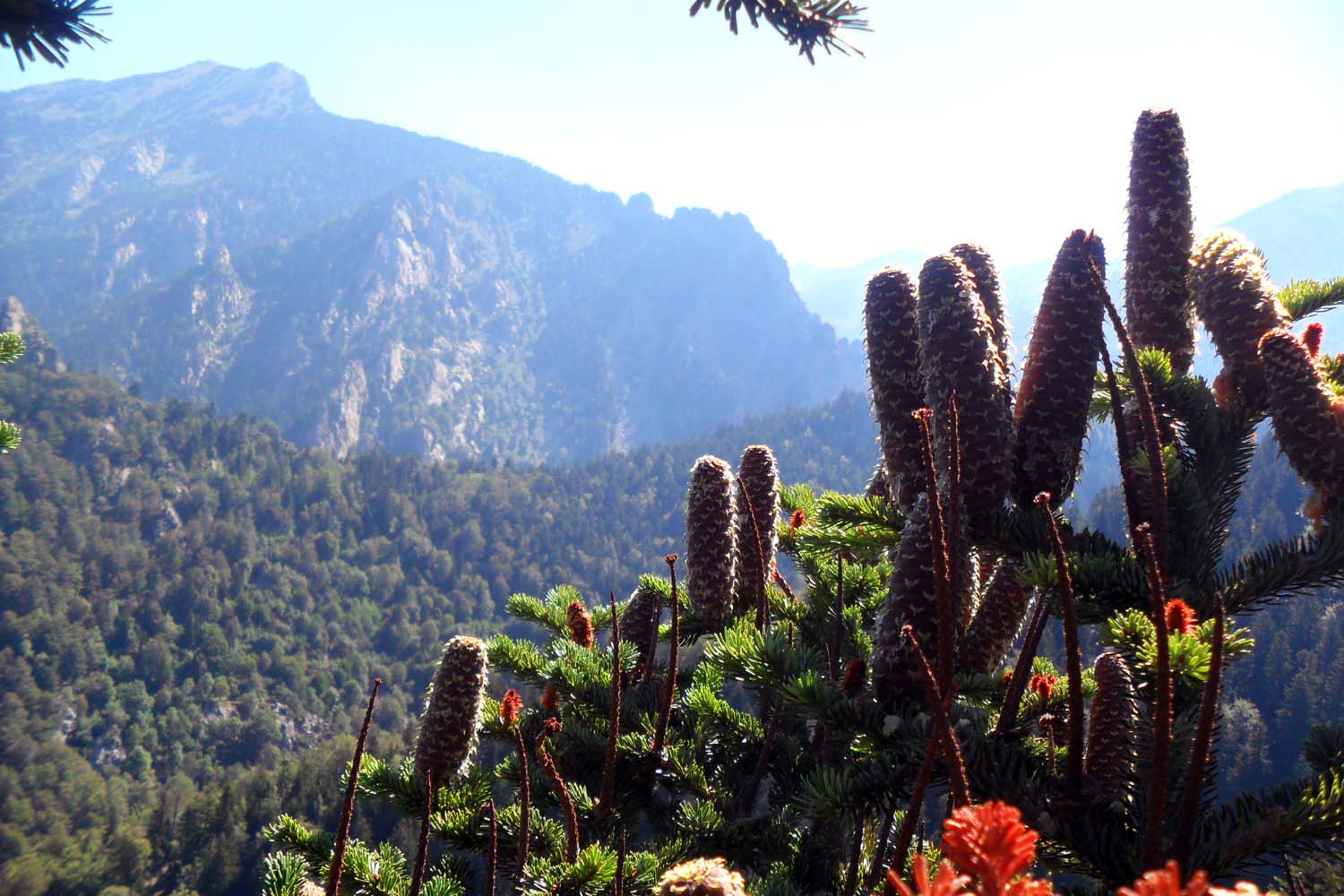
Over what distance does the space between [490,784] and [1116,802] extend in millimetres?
2094

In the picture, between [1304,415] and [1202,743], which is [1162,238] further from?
[1202,743]

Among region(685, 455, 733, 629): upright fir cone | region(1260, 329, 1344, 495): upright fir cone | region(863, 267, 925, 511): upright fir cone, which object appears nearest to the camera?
region(1260, 329, 1344, 495): upright fir cone

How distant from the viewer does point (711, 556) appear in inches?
161

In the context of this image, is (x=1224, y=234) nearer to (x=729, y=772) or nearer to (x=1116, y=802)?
(x=1116, y=802)

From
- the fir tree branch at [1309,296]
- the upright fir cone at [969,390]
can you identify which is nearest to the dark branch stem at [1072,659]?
the upright fir cone at [969,390]

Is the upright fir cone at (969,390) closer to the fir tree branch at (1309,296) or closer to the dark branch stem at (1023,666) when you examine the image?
the dark branch stem at (1023,666)

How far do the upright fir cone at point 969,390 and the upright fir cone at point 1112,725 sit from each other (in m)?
0.53

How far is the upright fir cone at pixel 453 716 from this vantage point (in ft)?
11.2

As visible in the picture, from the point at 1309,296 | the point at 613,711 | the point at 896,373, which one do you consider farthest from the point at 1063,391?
the point at 613,711

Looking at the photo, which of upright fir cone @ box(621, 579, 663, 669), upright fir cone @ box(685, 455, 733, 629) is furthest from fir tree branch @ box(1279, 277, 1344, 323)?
upright fir cone @ box(621, 579, 663, 669)

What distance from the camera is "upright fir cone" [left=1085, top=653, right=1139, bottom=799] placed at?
2189 mm

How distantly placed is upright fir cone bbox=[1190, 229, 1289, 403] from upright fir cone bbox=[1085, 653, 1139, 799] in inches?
37.1

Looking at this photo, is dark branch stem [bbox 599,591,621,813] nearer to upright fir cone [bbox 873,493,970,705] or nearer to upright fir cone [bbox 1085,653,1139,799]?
upright fir cone [bbox 873,493,970,705]

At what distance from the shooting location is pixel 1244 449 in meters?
2.64
